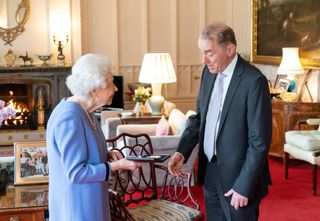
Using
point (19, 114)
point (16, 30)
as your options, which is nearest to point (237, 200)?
point (19, 114)

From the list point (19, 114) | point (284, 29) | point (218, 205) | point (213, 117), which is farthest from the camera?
point (19, 114)

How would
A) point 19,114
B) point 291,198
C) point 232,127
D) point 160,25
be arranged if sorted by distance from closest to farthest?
point 232,127 < point 291,198 < point 19,114 < point 160,25

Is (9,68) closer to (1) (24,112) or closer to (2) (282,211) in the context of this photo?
(1) (24,112)

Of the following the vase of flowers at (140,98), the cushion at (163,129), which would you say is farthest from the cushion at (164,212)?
the vase of flowers at (140,98)

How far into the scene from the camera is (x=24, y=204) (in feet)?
9.75

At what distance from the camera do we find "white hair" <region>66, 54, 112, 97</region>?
93.1 inches

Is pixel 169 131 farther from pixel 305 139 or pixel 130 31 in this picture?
pixel 130 31

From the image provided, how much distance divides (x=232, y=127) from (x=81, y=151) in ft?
2.49

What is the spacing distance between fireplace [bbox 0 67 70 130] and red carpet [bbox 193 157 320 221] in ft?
11.7

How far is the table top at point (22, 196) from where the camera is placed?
2959 mm

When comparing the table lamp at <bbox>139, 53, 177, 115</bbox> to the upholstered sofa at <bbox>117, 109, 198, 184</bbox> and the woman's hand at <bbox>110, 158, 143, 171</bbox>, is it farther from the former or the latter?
the woman's hand at <bbox>110, 158, 143, 171</bbox>

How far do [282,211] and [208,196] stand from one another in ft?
7.17

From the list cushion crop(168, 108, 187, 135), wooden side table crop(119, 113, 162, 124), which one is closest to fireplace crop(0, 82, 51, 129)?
wooden side table crop(119, 113, 162, 124)

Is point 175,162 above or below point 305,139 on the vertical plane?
above
